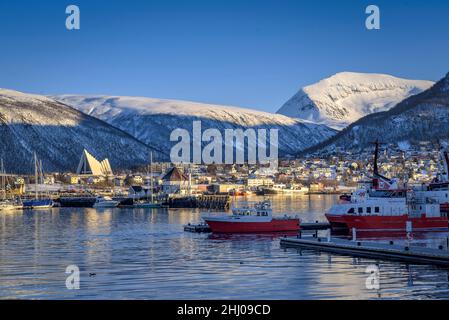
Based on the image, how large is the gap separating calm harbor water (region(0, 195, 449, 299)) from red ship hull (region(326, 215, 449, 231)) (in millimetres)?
5119

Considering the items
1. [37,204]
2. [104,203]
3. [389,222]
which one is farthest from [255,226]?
[37,204]

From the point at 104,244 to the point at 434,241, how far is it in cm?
3054

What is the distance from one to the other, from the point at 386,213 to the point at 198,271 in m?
36.3

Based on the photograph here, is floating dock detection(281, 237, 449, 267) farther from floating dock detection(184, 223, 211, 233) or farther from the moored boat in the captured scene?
the moored boat

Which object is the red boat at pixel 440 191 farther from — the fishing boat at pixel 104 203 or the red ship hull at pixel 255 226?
the fishing boat at pixel 104 203

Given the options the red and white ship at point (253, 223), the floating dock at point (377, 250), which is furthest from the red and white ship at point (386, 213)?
the floating dock at point (377, 250)

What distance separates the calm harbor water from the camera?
42.0m

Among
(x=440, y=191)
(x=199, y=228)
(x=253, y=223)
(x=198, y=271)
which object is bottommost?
(x=198, y=271)

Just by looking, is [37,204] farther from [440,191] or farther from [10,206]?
[440,191]

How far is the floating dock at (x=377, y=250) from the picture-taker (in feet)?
171

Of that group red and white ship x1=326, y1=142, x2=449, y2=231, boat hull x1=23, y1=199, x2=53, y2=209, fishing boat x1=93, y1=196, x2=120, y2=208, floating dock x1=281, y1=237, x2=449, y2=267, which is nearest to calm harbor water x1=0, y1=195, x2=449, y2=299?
floating dock x1=281, y1=237, x2=449, y2=267

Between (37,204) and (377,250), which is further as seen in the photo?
(37,204)

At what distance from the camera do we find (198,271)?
169ft
